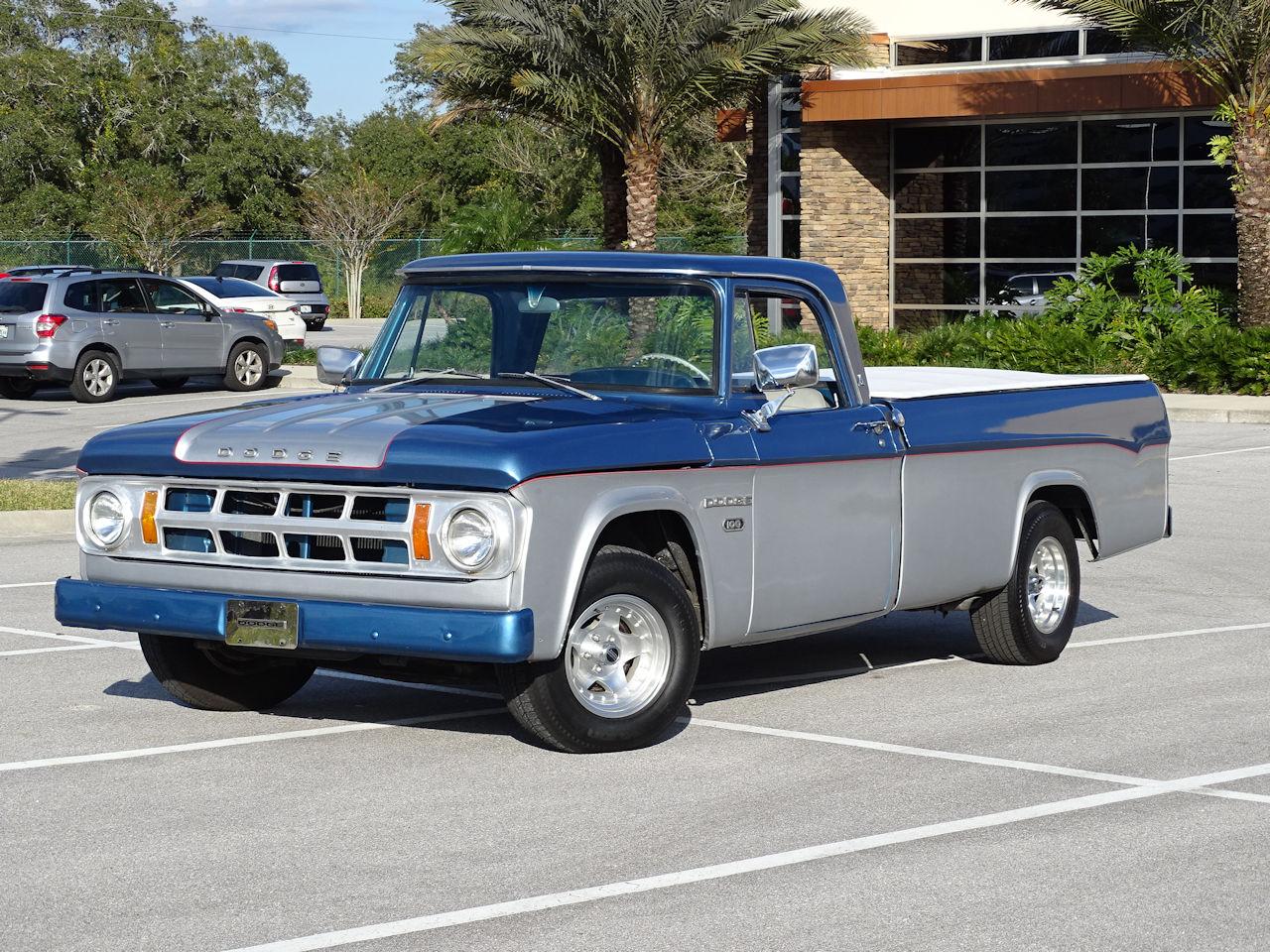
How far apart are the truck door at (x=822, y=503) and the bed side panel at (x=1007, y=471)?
20cm

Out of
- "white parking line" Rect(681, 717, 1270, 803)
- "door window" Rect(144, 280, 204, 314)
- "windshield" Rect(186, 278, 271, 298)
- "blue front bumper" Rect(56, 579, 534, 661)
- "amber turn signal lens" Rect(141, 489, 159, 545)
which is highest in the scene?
"windshield" Rect(186, 278, 271, 298)

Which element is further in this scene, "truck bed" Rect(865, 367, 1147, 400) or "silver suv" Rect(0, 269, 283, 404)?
"silver suv" Rect(0, 269, 283, 404)

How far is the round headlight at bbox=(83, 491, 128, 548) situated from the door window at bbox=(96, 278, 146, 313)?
2023 centimetres

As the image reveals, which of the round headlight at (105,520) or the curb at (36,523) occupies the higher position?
the round headlight at (105,520)

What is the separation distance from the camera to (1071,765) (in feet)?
23.2

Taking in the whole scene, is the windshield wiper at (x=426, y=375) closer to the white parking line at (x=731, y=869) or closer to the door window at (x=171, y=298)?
the white parking line at (x=731, y=869)

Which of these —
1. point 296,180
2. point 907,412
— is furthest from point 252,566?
point 296,180

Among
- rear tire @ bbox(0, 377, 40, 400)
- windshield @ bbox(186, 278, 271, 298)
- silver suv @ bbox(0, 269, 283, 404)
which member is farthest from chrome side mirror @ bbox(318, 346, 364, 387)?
windshield @ bbox(186, 278, 271, 298)

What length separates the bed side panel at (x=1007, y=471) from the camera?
8.41 metres

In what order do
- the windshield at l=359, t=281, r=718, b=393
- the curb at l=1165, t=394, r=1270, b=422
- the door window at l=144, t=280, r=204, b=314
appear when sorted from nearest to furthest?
1. the windshield at l=359, t=281, r=718, b=393
2. the curb at l=1165, t=394, r=1270, b=422
3. the door window at l=144, t=280, r=204, b=314

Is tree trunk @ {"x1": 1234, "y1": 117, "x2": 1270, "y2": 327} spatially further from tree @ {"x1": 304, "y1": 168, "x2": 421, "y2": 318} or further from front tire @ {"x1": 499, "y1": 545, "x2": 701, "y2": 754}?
tree @ {"x1": 304, "y1": 168, "x2": 421, "y2": 318}

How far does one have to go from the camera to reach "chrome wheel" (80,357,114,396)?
86.5 ft

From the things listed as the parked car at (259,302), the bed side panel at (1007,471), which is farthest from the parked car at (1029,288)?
the bed side panel at (1007,471)

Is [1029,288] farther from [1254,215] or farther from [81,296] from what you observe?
[81,296]
